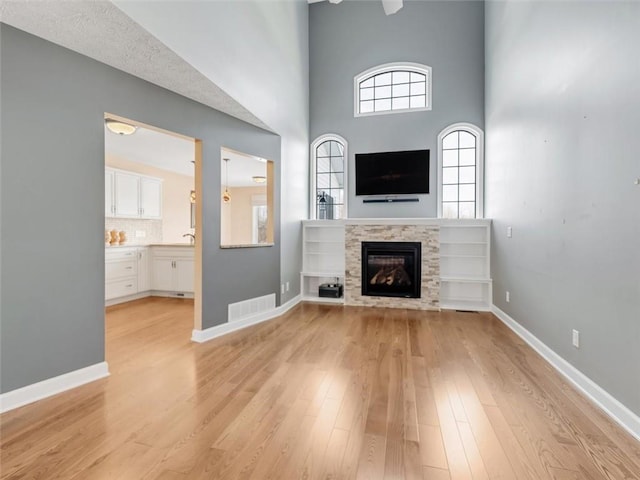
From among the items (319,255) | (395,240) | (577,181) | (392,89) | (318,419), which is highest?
(392,89)

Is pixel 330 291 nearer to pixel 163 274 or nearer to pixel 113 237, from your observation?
pixel 163 274

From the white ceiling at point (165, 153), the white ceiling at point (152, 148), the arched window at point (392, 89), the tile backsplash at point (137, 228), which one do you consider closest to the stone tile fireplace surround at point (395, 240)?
the white ceiling at point (165, 153)

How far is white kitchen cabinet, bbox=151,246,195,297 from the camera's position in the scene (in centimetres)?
551

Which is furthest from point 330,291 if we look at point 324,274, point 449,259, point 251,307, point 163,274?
point 163,274

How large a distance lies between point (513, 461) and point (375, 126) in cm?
503

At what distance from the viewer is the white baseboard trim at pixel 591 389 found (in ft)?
5.87

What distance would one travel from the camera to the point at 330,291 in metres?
5.30

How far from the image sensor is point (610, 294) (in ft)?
6.55

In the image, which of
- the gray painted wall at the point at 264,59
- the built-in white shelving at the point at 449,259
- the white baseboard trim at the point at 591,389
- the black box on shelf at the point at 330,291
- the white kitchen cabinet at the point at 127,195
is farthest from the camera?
the white kitchen cabinet at the point at 127,195

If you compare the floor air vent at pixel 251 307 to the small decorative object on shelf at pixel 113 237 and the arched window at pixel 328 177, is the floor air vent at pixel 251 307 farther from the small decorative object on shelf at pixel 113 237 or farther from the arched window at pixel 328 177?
the small decorative object on shelf at pixel 113 237

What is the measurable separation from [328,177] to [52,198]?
421cm

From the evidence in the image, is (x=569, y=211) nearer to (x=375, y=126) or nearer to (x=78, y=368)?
(x=375, y=126)

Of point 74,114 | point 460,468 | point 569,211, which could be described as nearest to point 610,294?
point 569,211

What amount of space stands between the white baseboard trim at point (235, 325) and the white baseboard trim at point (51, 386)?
0.92m
